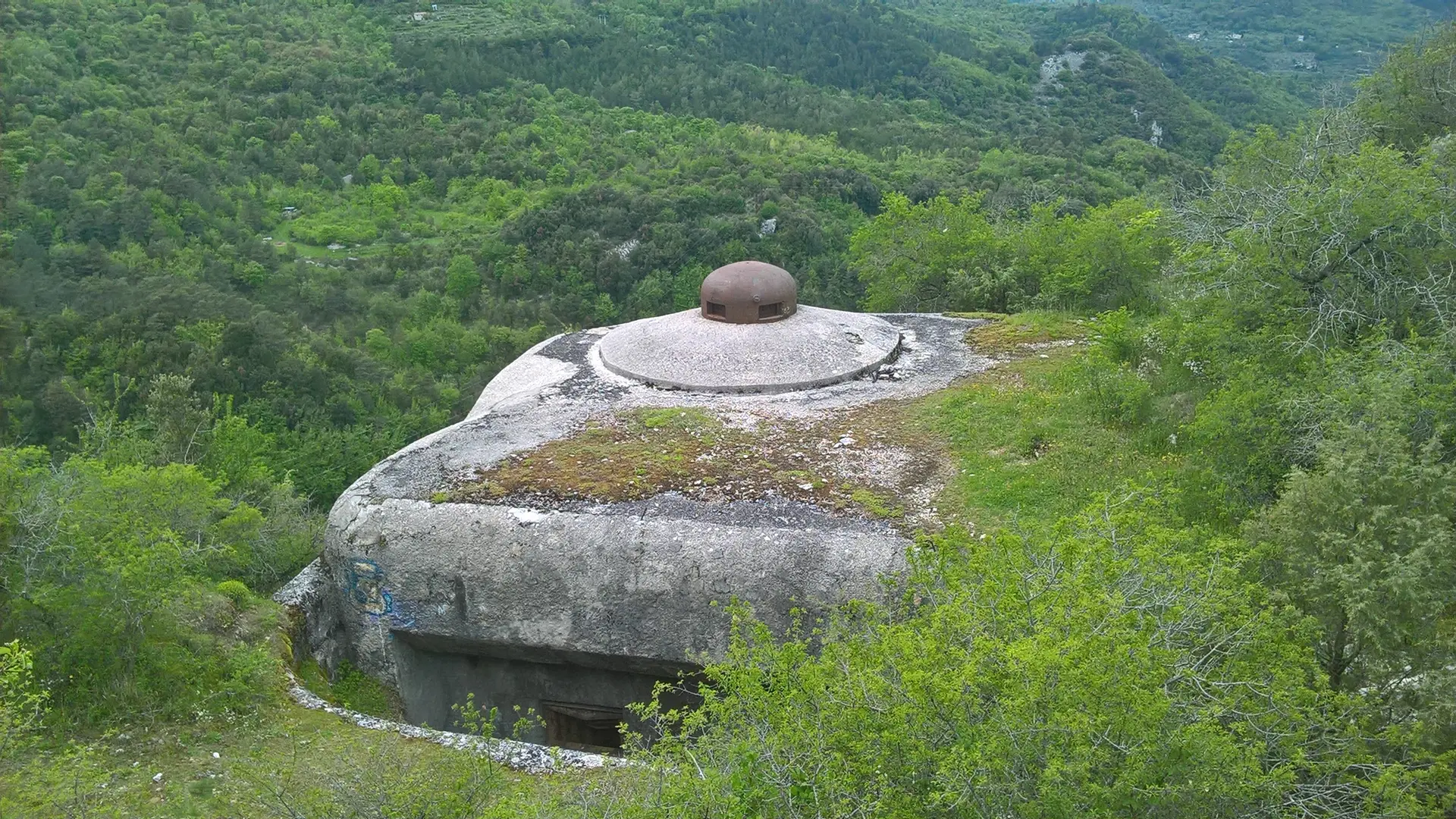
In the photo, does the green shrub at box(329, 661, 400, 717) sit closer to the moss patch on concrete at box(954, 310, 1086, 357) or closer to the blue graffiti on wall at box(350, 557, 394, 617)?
the blue graffiti on wall at box(350, 557, 394, 617)

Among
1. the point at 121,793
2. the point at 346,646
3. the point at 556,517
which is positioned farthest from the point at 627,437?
the point at 121,793

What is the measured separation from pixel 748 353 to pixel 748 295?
0.95 m

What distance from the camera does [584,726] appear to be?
10.1m

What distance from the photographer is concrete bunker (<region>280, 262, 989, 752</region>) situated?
340 inches

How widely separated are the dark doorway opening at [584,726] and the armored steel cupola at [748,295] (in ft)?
17.8

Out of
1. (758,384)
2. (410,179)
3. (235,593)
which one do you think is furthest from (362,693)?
(410,179)

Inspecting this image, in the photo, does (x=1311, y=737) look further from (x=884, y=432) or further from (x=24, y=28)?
(x=24, y=28)

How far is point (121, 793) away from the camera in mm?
6660

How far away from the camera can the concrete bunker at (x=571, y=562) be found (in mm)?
8625

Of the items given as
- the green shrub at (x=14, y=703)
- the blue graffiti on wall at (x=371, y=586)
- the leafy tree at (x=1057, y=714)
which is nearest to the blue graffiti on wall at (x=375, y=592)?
the blue graffiti on wall at (x=371, y=586)

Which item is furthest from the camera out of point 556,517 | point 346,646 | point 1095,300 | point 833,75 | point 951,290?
point 833,75

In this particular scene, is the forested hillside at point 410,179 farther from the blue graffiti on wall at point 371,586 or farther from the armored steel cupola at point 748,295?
the blue graffiti on wall at point 371,586

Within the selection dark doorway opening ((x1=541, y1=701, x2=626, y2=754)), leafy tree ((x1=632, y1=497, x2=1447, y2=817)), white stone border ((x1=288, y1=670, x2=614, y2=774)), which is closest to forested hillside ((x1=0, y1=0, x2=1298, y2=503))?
dark doorway opening ((x1=541, y1=701, x2=626, y2=754))

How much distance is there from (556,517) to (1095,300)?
11176 mm
